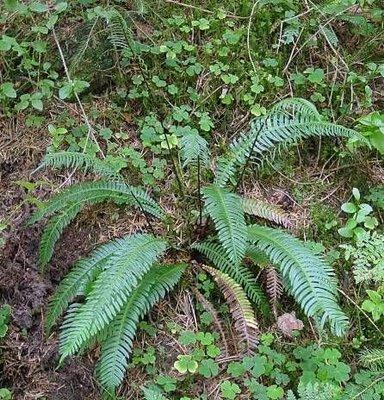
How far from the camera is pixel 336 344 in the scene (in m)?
3.25

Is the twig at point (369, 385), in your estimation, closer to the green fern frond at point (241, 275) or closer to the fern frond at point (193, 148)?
the green fern frond at point (241, 275)

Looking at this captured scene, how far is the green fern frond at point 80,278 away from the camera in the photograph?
3.08 meters

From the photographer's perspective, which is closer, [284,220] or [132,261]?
[132,261]

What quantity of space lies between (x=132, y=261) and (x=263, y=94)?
1669 mm

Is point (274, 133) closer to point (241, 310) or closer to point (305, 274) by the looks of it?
point (305, 274)

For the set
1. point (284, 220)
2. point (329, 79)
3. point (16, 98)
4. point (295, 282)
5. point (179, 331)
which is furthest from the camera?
point (329, 79)

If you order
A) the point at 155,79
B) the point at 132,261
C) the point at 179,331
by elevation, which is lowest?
the point at 179,331

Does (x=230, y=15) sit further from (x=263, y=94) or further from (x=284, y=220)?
(x=284, y=220)

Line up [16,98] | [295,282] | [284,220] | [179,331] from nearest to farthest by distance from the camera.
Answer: [295,282] < [179,331] < [284,220] < [16,98]

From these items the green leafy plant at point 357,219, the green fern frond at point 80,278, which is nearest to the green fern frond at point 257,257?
the green leafy plant at point 357,219

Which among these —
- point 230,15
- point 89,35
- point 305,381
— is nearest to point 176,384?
point 305,381

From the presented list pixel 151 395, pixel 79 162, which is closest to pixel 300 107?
pixel 79 162

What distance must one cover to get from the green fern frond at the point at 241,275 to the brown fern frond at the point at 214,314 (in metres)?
0.19

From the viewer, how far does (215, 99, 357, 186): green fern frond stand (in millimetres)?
3496
